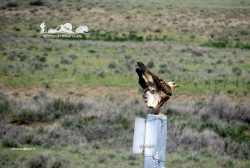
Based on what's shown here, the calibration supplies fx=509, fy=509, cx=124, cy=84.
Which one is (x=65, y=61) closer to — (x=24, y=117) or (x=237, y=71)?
(x=237, y=71)

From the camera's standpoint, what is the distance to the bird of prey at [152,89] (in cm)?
422

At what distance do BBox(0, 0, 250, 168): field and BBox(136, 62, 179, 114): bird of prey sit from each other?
4.16 m

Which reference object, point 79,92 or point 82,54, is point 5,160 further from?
point 82,54

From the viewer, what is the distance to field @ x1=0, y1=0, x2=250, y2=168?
927 centimetres

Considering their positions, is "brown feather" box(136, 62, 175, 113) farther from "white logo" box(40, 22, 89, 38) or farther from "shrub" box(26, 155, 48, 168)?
"white logo" box(40, 22, 89, 38)

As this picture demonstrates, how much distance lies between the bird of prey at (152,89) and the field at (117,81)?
4160mm

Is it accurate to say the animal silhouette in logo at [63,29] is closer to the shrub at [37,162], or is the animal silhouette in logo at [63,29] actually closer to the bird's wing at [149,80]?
the shrub at [37,162]

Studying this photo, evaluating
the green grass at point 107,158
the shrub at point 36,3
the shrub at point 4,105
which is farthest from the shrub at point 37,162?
the shrub at point 36,3

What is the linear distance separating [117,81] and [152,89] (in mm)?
11799

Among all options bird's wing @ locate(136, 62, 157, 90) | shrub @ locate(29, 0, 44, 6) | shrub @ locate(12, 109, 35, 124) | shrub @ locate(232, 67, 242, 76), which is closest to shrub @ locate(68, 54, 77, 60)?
shrub @ locate(29, 0, 44, 6)

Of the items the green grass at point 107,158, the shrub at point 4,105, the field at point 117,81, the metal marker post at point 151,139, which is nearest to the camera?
the metal marker post at point 151,139

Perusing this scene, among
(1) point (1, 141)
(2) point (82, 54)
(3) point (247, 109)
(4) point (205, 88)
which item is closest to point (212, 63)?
(4) point (205, 88)

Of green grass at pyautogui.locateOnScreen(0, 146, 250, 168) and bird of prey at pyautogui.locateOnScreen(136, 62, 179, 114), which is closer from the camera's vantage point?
bird of prey at pyautogui.locateOnScreen(136, 62, 179, 114)

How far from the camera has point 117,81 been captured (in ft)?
52.5
